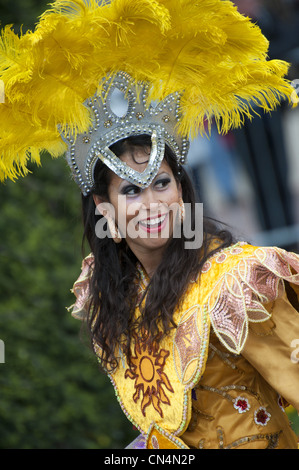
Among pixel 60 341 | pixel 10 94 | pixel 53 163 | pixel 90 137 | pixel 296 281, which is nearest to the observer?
pixel 296 281

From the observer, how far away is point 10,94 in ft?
7.11

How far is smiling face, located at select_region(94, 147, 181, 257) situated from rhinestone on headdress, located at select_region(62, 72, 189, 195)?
0.15 feet

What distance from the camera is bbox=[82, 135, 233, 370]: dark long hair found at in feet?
7.38

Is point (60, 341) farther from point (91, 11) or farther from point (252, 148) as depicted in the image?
point (252, 148)

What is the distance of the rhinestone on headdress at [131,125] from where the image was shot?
7.30 ft

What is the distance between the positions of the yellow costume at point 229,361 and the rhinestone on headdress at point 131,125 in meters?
0.39

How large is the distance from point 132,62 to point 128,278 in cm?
81

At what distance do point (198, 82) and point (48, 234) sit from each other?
2095 mm

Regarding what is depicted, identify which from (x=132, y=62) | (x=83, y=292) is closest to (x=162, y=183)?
(x=132, y=62)

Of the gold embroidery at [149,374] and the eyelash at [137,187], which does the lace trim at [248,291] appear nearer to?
the gold embroidery at [149,374]

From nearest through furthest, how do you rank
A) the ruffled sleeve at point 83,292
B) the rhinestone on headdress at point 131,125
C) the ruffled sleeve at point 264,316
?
the ruffled sleeve at point 264,316
the rhinestone on headdress at point 131,125
the ruffled sleeve at point 83,292

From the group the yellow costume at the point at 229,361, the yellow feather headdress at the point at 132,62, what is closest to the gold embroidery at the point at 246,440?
the yellow costume at the point at 229,361

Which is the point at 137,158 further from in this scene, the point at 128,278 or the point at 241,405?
the point at 241,405
